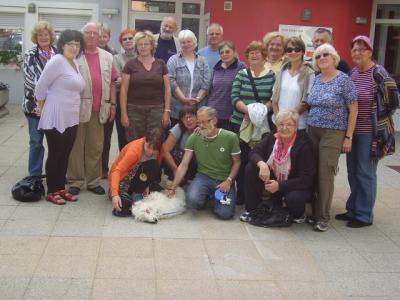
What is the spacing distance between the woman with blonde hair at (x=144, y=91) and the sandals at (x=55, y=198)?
101 cm

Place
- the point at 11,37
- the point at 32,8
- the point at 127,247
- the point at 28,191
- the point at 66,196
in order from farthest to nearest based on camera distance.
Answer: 1. the point at 11,37
2. the point at 32,8
3. the point at 66,196
4. the point at 28,191
5. the point at 127,247

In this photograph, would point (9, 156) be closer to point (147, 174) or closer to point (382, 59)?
point (147, 174)

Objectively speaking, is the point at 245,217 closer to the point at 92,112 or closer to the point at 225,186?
the point at 225,186

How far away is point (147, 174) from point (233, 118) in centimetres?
112

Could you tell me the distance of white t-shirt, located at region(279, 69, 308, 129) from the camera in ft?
17.0

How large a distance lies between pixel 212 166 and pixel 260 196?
59 cm

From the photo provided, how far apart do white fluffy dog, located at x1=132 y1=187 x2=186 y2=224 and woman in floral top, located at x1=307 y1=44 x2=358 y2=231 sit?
1369 millimetres

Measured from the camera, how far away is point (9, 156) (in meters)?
7.62

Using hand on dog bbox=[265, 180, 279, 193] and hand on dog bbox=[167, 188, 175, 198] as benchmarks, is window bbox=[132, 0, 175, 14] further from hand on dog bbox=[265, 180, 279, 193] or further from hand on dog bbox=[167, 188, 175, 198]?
hand on dog bbox=[265, 180, 279, 193]

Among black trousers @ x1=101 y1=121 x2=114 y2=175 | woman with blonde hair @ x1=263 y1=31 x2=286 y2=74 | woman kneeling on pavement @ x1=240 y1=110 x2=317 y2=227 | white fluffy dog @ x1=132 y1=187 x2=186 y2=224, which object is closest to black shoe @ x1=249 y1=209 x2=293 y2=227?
woman kneeling on pavement @ x1=240 y1=110 x2=317 y2=227

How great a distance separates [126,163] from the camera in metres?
5.30

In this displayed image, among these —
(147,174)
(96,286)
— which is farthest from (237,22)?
(96,286)

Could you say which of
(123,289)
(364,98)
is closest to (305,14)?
(364,98)

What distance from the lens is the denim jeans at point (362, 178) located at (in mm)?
5066
